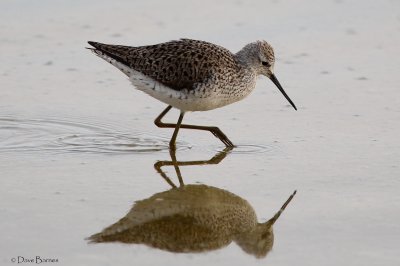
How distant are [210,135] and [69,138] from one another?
1.59 meters

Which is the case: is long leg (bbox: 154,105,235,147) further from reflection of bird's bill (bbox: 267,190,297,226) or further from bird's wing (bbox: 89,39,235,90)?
reflection of bird's bill (bbox: 267,190,297,226)

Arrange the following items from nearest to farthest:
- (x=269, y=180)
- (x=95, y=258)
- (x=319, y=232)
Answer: (x=95, y=258) → (x=319, y=232) → (x=269, y=180)

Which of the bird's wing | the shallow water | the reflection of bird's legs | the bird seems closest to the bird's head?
the bird

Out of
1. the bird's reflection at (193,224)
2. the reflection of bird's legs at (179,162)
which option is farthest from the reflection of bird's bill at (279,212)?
the reflection of bird's legs at (179,162)

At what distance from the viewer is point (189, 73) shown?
9672 millimetres

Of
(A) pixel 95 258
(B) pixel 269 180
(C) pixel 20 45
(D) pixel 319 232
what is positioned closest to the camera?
(A) pixel 95 258

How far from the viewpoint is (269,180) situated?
852 cm

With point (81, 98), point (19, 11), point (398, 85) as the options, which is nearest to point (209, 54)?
point (81, 98)

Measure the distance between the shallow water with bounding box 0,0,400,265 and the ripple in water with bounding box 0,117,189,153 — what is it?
2 centimetres

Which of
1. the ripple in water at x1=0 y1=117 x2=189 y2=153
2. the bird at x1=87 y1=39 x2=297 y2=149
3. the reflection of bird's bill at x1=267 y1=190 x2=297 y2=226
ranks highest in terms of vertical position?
the bird at x1=87 y1=39 x2=297 y2=149

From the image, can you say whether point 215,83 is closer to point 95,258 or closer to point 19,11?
point 95,258

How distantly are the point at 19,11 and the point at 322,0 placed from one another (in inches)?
175

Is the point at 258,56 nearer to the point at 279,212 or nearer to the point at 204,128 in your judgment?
the point at 204,128

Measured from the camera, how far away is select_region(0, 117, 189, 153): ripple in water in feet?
31.1
